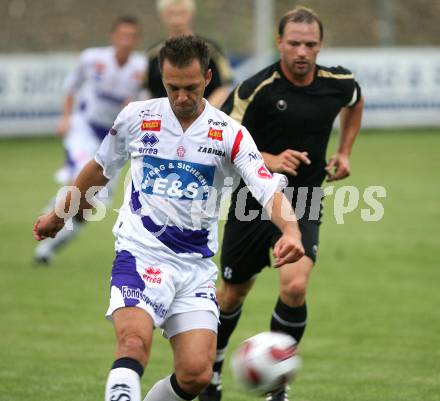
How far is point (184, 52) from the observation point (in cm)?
509

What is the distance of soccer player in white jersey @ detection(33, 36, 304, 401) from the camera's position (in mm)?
5094

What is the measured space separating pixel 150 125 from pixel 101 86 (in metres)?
7.43

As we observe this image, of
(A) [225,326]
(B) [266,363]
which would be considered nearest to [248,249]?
(A) [225,326]

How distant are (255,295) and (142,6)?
1807 centimetres

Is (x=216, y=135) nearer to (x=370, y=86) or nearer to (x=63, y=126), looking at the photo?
(x=63, y=126)

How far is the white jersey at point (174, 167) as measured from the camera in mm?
5305

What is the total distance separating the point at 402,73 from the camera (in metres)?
22.3

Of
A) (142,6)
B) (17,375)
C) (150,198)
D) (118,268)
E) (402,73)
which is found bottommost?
(17,375)

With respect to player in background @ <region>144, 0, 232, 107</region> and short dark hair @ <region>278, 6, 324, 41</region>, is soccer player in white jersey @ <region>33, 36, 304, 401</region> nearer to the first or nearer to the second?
short dark hair @ <region>278, 6, 324, 41</region>

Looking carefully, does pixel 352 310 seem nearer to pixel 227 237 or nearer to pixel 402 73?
pixel 227 237

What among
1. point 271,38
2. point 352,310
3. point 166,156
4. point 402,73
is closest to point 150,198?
point 166,156

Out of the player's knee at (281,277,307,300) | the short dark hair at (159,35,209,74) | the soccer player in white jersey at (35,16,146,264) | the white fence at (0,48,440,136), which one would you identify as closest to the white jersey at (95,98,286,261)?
the short dark hair at (159,35,209,74)

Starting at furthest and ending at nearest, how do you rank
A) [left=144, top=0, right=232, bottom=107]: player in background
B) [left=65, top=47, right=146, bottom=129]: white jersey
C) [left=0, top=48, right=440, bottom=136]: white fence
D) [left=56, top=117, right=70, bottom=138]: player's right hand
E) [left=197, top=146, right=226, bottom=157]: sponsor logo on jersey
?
[left=0, top=48, right=440, bottom=136]: white fence, [left=65, top=47, right=146, bottom=129]: white jersey, [left=56, top=117, right=70, bottom=138]: player's right hand, [left=144, top=0, right=232, bottom=107]: player in background, [left=197, top=146, right=226, bottom=157]: sponsor logo on jersey

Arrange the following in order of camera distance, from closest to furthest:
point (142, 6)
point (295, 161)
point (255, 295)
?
point (295, 161) → point (255, 295) → point (142, 6)
